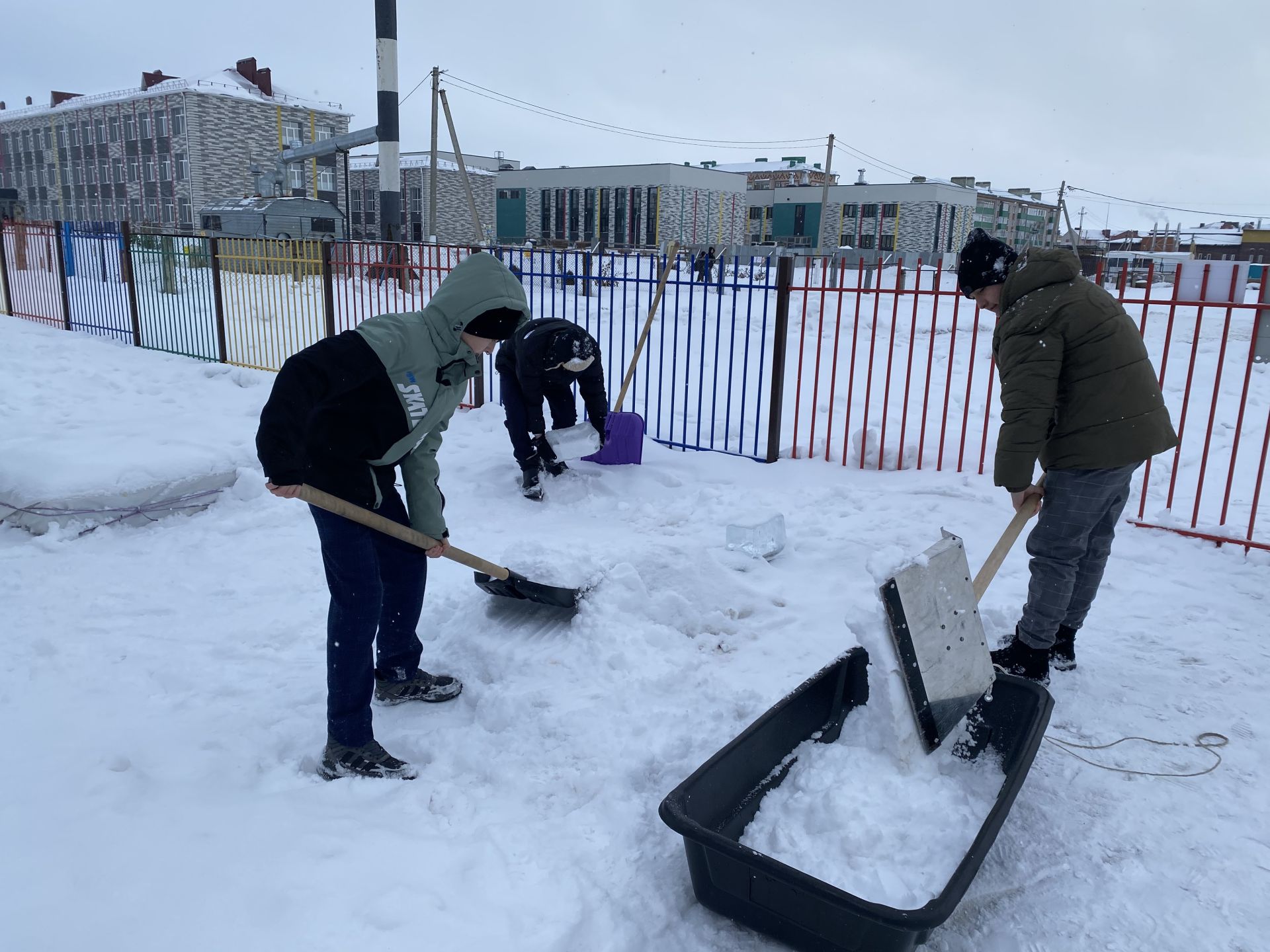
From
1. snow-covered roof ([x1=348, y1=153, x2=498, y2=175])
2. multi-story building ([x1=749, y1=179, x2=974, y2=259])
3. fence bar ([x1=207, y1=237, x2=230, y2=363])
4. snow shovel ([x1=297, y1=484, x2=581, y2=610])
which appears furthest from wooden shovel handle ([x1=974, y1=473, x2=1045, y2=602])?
snow-covered roof ([x1=348, y1=153, x2=498, y2=175])

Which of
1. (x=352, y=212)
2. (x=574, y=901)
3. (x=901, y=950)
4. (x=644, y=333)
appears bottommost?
(x=574, y=901)

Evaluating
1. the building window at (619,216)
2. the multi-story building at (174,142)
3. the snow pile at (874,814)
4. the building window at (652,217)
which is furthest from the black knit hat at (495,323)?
the building window at (619,216)

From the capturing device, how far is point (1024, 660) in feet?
9.87

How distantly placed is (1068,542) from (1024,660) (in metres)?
0.48

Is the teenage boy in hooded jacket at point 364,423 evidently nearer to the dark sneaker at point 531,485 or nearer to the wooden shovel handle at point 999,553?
the wooden shovel handle at point 999,553

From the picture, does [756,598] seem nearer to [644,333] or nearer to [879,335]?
[644,333]

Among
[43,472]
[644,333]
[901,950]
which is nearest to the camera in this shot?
[901,950]

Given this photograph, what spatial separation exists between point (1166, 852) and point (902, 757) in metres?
0.70

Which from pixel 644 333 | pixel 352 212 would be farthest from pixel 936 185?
pixel 644 333

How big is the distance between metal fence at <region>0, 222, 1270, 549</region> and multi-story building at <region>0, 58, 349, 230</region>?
3031 cm

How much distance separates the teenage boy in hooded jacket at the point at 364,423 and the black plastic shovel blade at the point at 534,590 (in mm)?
826

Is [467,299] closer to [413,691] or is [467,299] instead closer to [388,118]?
[413,691]

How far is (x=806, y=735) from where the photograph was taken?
8.11 ft

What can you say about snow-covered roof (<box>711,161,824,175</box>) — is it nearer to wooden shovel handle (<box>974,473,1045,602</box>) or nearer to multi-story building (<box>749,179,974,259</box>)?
multi-story building (<box>749,179,974,259</box>)
